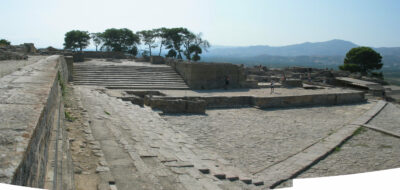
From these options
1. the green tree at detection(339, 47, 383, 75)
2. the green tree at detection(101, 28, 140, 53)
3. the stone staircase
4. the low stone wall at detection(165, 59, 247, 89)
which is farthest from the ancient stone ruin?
the green tree at detection(101, 28, 140, 53)

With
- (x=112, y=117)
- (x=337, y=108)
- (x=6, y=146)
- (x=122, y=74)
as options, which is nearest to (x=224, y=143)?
(x=112, y=117)

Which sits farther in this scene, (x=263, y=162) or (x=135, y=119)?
(x=135, y=119)

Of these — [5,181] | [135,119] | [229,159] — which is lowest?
[229,159]

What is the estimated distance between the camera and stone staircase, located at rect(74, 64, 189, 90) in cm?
1745

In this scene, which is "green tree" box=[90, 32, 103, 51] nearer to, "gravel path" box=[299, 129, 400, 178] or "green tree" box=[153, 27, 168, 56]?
"green tree" box=[153, 27, 168, 56]

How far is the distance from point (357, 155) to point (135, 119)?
597 cm

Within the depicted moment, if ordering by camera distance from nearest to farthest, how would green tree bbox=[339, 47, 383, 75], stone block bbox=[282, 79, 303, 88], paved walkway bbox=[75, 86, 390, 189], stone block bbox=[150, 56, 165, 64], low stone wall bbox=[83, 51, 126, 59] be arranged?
1. paved walkway bbox=[75, 86, 390, 189]
2. stone block bbox=[282, 79, 303, 88]
3. stone block bbox=[150, 56, 165, 64]
4. low stone wall bbox=[83, 51, 126, 59]
5. green tree bbox=[339, 47, 383, 75]

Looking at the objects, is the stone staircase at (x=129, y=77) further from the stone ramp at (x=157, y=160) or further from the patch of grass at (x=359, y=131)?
the patch of grass at (x=359, y=131)

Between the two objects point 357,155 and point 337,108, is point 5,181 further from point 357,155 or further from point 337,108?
point 337,108

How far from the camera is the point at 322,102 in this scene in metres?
16.5

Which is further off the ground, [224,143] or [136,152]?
[136,152]

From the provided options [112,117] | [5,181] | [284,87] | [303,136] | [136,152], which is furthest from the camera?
[284,87]

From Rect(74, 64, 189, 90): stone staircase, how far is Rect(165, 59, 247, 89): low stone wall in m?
0.61

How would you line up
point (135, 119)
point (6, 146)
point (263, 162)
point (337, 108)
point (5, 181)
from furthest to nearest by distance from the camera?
1. point (337, 108)
2. point (135, 119)
3. point (263, 162)
4. point (6, 146)
5. point (5, 181)
